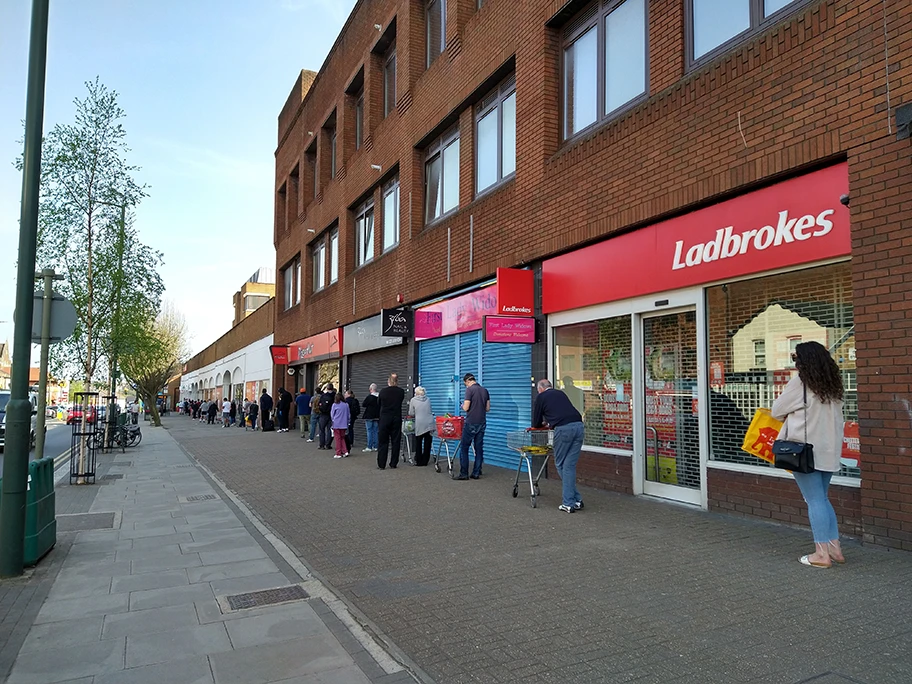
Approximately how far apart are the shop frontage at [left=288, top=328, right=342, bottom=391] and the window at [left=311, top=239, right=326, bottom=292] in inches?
81.3

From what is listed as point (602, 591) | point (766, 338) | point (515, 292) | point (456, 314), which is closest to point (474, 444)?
point (515, 292)

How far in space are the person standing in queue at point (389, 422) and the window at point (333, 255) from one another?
11529 mm

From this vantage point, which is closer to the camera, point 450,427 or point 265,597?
point 265,597

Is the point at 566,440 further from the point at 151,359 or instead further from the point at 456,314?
the point at 151,359

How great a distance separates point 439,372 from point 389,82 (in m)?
9.38

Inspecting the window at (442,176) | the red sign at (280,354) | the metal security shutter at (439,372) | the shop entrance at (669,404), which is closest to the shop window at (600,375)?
the shop entrance at (669,404)

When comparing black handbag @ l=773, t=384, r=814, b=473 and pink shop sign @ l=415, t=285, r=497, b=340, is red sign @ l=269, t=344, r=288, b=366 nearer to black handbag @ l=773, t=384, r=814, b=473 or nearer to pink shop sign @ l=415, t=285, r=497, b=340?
pink shop sign @ l=415, t=285, r=497, b=340

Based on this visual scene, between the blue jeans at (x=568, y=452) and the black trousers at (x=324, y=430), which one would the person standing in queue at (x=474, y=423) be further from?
the black trousers at (x=324, y=430)

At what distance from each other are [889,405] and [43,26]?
802cm

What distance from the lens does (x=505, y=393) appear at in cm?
1236

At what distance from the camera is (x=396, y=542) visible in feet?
21.6

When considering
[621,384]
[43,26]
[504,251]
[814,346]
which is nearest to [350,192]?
[504,251]

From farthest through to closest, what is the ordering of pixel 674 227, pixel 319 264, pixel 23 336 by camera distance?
1. pixel 319 264
2. pixel 674 227
3. pixel 23 336

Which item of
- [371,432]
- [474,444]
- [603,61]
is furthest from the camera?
[371,432]
